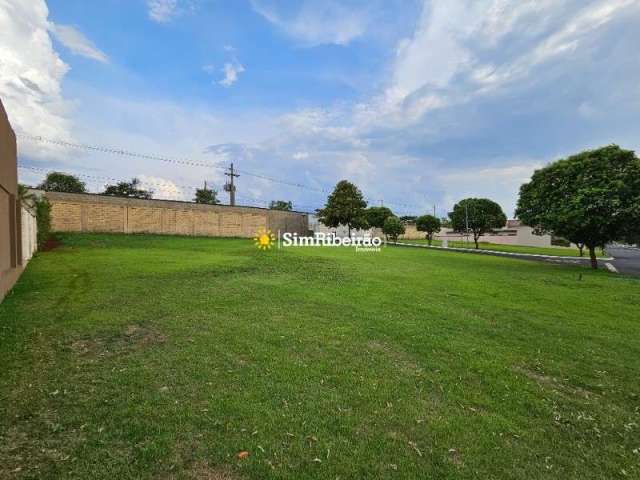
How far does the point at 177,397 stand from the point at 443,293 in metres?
7.91

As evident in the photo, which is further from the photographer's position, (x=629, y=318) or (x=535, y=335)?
(x=629, y=318)

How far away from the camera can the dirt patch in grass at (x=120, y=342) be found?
4441mm

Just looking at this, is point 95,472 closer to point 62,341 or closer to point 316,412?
point 316,412

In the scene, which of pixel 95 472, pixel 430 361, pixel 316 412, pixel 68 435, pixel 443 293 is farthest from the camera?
pixel 443 293

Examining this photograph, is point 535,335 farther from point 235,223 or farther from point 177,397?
point 235,223

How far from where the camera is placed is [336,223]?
36344mm

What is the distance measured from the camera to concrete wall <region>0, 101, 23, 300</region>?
7.40 meters

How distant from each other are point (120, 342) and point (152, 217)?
24.3 metres

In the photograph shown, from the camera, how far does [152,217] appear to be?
26.4m

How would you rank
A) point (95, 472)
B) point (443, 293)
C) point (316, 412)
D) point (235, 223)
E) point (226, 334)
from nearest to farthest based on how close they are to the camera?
1. point (95, 472)
2. point (316, 412)
3. point (226, 334)
4. point (443, 293)
5. point (235, 223)

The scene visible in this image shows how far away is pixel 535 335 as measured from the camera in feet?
19.9

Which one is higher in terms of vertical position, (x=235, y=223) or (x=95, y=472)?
(x=235, y=223)

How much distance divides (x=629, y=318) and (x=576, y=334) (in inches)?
108

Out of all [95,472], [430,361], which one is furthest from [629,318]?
[95,472]
